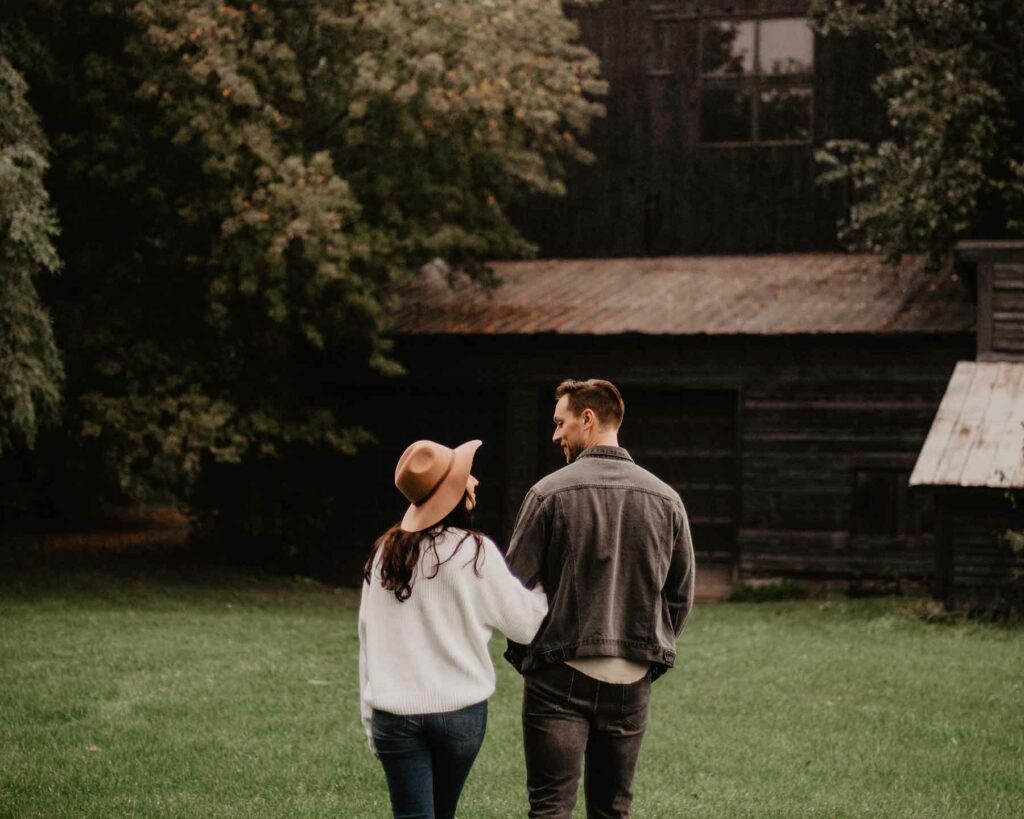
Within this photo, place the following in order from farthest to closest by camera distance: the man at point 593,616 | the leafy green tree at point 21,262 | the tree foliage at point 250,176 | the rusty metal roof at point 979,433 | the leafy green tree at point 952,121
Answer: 1. the leafy green tree at point 952,121
2. the tree foliage at point 250,176
3. the rusty metal roof at point 979,433
4. the leafy green tree at point 21,262
5. the man at point 593,616

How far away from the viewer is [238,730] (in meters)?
9.46

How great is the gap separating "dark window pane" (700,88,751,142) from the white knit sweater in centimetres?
1915

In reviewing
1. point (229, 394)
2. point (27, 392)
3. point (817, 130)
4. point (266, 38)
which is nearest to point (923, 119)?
point (817, 130)

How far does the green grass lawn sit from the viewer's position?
7.82 meters

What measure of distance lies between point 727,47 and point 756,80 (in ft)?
2.46

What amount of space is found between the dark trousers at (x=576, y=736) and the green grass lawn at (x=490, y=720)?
104 inches

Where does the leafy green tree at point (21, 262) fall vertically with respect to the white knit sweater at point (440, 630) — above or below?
above

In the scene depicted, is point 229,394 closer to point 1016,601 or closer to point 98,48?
point 98,48

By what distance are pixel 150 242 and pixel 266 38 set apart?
10.4 feet

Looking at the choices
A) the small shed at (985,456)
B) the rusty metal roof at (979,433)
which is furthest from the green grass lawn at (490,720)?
the rusty metal roof at (979,433)

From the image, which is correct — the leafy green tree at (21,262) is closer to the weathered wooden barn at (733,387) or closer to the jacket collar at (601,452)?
the weathered wooden barn at (733,387)

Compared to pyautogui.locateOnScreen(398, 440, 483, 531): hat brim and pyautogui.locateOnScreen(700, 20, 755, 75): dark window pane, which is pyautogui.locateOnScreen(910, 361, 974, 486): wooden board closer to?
pyautogui.locateOnScreen(700, 20, 755, 75): dark window pane

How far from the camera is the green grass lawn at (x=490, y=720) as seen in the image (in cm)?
782

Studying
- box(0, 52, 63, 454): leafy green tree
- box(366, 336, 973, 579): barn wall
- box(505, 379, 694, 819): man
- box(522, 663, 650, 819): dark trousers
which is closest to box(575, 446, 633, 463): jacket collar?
box(505, 379, 694, 819): man
